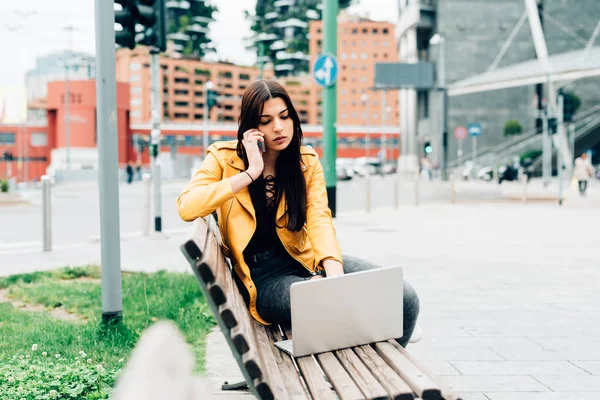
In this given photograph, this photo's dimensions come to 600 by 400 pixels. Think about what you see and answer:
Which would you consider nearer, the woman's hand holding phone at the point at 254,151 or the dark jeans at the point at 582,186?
the woman's hand holding phone at the point at 254,151

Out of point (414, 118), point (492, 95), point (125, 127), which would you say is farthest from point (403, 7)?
point (125, 127)

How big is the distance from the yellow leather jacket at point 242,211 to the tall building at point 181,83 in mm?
96394

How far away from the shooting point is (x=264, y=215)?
3.33m

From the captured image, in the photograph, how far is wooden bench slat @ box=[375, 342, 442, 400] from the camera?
2.14 metres

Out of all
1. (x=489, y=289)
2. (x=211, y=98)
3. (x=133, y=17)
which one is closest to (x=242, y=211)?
(x=133, y=17)

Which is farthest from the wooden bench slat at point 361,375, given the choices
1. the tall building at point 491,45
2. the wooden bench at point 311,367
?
the tall building at point 491,45

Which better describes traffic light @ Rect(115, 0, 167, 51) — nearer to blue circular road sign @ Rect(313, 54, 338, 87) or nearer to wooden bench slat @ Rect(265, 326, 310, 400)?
wooden bench slat @ Rect(265, 326, 310, 400)

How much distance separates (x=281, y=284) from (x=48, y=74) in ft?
397

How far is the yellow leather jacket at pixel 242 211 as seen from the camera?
3.04 metres

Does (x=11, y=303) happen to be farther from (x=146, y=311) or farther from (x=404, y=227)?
(x=404, y=227)

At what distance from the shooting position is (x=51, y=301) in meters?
6.13

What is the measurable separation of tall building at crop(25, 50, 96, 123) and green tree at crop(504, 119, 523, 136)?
3053 centimetres

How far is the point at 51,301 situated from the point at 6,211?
16173 mm

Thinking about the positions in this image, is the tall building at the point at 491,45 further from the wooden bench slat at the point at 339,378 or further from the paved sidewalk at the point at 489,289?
the wooden bench slat at the point at 339,378
